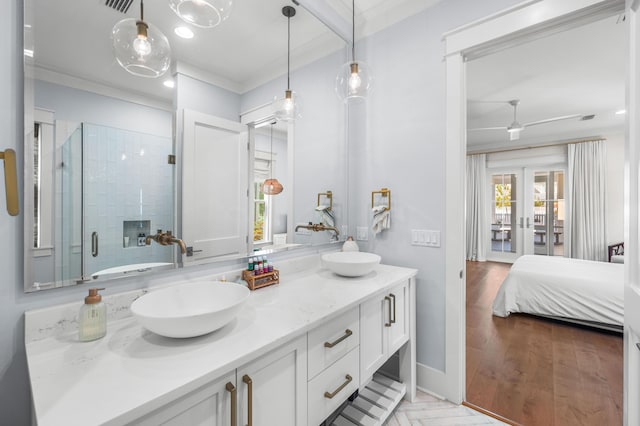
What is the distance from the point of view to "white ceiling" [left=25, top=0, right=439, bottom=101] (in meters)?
0.97

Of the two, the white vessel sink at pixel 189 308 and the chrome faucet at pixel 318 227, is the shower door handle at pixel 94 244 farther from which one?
the chrome faucet at pixel 318 227

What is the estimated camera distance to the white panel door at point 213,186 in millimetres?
1314

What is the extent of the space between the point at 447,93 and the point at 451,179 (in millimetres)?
544

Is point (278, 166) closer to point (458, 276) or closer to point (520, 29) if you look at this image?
point (458, 276)

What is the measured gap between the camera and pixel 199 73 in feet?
4.41

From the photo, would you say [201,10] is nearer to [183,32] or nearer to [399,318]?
[183,32]

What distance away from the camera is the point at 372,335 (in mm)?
1396

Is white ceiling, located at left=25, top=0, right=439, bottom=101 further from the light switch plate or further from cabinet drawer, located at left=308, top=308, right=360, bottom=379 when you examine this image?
cabinet drawer, located at left=308, top=308, right=360, bottom=379

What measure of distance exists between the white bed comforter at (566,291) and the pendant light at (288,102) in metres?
3.19

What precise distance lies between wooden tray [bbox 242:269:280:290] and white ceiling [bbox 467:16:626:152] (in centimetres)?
267

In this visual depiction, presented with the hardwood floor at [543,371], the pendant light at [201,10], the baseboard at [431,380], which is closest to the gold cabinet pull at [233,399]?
the pendant light at [201,10]

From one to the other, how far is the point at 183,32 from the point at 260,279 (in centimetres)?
123

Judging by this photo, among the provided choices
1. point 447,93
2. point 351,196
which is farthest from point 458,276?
point 447,93

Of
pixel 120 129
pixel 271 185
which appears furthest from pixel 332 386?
pixel 120 129
